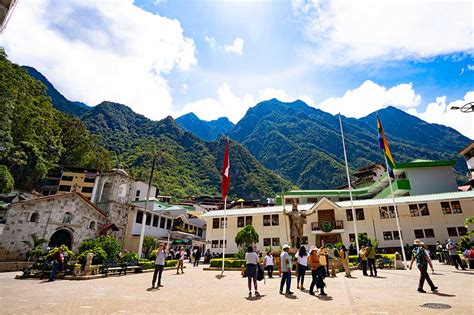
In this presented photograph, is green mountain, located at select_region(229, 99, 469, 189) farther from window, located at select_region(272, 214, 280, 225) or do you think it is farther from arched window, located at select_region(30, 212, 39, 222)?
arched window, located at select_region(30, 212, 39, 222)

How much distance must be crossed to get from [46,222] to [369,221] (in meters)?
34.6

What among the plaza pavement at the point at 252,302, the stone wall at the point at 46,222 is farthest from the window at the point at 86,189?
the plaza pavement at the point at 252,302

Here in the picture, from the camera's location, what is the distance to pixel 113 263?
55.1 ft

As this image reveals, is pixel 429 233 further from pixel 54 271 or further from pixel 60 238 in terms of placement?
pixel 60 238

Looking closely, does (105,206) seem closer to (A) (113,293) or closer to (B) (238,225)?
(B) (238,225)

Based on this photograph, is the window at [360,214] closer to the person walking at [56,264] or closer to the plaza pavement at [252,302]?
the plaza pavement at [252,302]

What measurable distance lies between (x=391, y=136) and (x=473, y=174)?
143410mm

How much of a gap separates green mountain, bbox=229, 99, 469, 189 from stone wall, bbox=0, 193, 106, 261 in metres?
89.7

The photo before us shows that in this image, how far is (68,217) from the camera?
29.5 meters

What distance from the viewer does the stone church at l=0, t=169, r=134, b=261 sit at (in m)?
24.9

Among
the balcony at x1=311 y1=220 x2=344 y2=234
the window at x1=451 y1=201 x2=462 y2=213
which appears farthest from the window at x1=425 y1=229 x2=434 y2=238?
the balcony at x1=311 y1=220 x2=344 y2=234

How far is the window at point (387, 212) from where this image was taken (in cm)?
3023

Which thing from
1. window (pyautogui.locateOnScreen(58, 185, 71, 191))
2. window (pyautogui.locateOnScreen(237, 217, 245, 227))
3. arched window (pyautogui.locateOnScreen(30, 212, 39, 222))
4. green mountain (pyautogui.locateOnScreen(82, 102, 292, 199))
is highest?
green mountain (pyautogui.locateOnScreen(82, 102, 292, 199))

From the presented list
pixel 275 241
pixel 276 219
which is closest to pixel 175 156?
pixel 276 219
